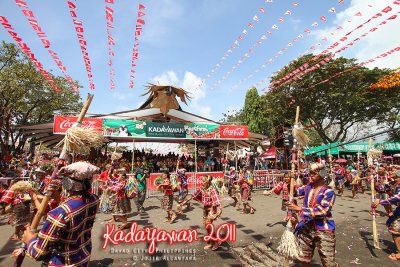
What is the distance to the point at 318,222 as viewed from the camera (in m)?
4.40

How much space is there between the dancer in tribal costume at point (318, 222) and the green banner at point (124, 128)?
13.1m

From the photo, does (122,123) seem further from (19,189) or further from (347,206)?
(347,206)

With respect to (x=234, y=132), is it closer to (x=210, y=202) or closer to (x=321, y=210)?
(x=210, y=202)

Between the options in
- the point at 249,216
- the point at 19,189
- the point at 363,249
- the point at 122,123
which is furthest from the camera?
the point at 122,123

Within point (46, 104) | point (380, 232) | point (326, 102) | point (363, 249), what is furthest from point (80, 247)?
point (326, 102)

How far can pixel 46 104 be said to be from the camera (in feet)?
83.4

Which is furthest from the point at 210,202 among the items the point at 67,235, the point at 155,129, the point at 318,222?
the point at 155,129

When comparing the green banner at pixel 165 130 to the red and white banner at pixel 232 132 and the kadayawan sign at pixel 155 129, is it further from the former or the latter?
the red and white banner at pixel 232 132

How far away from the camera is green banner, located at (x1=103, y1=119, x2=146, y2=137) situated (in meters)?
15.7

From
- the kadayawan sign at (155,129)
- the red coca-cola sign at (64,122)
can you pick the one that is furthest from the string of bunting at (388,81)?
the red coca-cola sign at (64,122)

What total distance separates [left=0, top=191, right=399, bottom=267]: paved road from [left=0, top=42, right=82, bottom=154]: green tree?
14067 millimetres

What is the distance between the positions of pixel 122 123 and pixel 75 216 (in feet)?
45.2

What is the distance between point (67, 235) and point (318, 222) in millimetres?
3919

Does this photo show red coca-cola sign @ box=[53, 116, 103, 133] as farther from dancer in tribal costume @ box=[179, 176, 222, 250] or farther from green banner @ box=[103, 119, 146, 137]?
dancer in tribal costume @ box=[179, 176, 222, 250]
